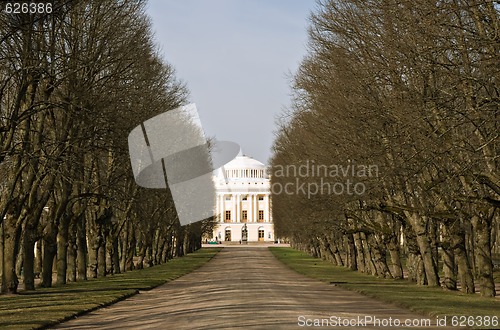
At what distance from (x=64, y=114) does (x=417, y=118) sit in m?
18.2

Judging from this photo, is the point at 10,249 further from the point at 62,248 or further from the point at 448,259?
the point at 448,259

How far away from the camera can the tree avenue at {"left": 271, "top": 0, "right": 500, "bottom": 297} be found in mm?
24484

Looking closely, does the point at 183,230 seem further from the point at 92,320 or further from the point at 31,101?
the point at 92,320

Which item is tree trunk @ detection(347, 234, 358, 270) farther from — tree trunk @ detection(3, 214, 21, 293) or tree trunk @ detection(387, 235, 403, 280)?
tree trunk @ detection(3, 214, 21, 293)

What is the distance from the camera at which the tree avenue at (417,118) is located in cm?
2448

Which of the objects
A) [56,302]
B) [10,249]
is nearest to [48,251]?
[10,249]

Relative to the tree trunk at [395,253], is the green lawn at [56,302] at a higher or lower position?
lower

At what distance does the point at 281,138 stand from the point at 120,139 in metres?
44.5

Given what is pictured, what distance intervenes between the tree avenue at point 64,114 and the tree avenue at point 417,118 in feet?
28.3

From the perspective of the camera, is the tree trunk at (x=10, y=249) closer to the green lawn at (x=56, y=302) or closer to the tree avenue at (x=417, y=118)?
the green lawn at (x=56, y=302)

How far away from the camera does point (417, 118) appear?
2508cm

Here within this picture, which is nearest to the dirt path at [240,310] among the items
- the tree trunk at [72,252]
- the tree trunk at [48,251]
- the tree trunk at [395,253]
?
→ the tree trunk at [48,251]

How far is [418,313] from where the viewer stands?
25.7 meters

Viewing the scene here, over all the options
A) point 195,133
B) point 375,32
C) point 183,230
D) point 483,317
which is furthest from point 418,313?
point 183,230
